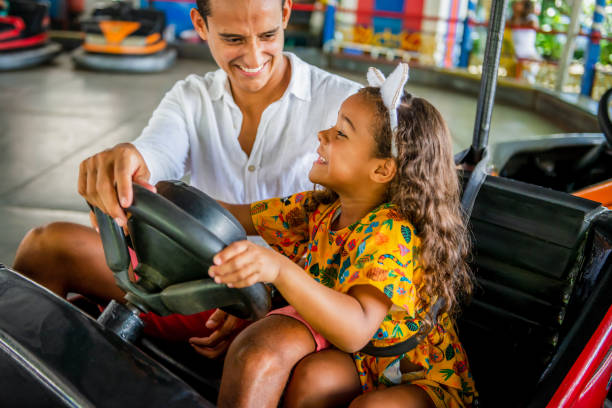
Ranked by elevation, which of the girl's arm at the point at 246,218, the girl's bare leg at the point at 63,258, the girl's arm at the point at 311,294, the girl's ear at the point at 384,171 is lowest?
the girl's bare leg at the point at 63,258

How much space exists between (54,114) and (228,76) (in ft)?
11.4

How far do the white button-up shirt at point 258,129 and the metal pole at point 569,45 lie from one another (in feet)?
14.2

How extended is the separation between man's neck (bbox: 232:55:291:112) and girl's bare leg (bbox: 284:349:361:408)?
0.68m

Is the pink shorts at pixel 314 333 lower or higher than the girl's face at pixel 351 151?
lower

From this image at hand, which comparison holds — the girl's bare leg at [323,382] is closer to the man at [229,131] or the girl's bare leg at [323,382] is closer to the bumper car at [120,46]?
the man at [229,131]

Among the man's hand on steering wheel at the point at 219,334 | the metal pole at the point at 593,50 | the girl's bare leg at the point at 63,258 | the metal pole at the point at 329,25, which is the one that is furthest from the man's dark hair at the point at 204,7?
the metal pole at the point at 329,25

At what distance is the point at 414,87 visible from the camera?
6.06 m

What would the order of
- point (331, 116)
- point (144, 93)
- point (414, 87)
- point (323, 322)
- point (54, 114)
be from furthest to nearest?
point (414, 87) < point (144, 93) < point (54, 114) < point (331, 116) < point (323, 322)

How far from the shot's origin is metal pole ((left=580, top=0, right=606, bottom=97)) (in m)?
4.71

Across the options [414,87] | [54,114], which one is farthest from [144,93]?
[414,87]

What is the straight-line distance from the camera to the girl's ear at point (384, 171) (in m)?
1.00

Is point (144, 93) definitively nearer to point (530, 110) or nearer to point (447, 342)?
point (530, 110)

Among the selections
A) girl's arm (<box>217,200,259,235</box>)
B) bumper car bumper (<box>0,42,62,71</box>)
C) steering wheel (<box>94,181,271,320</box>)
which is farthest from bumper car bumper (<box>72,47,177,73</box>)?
steering wheel (<box>94,181,271,320</box>)

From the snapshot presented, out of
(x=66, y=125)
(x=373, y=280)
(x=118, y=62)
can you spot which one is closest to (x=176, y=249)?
(x=373, y=280)
